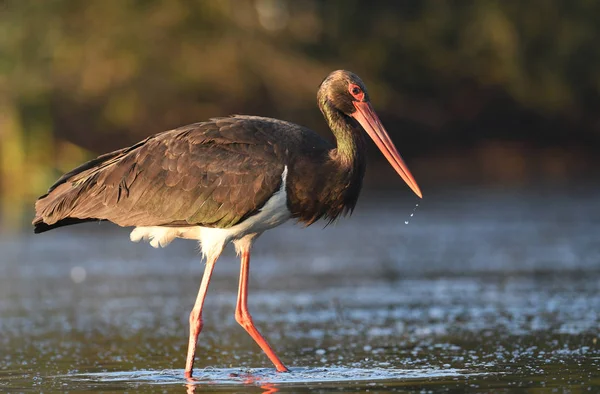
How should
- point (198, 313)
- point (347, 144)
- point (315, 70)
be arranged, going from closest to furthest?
point (347, 144) → point (198, 313) → point (315, 70)

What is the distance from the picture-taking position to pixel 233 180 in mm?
8305

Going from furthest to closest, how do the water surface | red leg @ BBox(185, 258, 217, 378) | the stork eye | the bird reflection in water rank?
1. the stork eye
2. red leg @ BBox(185, 258, 217, 378)
3. the water surface
4. the bird reflection in water

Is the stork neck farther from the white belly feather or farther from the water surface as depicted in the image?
the water surface

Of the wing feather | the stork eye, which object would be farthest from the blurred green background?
the stork eye

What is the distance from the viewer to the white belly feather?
8.17 metres

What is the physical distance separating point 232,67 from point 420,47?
4.97 meters

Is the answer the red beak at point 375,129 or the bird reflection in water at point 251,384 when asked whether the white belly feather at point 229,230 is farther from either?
the bird reflection in water at point 251,384

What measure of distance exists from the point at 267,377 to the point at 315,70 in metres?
22.1

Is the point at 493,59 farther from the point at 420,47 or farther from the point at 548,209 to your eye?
the point at 548,209

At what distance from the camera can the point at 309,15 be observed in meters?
31.2

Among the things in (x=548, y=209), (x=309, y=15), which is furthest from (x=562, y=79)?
(x=548, y=209)

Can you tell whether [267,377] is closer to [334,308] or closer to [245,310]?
[245,310]

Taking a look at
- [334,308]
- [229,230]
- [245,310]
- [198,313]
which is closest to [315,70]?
[334,308]

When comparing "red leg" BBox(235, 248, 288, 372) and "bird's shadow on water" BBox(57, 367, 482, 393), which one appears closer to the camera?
"bird's shadow on water" BBox(57, 367, 482, 393)
